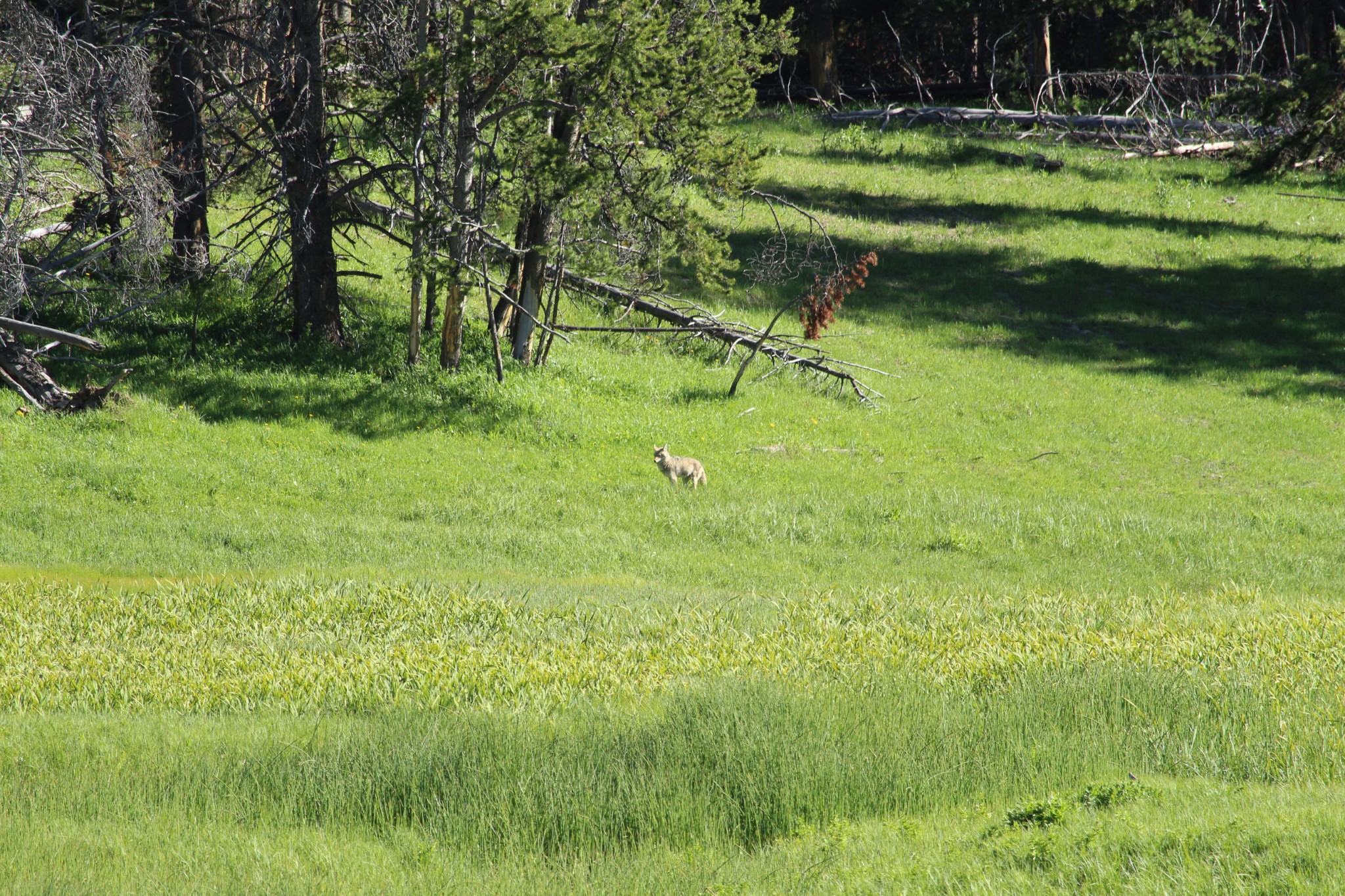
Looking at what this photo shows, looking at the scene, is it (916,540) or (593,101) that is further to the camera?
(593,101)

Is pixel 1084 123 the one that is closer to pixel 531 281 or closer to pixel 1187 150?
pixel 1187 150

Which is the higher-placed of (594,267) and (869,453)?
(594,267)

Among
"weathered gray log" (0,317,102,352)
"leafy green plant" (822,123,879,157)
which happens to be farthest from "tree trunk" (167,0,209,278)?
"leafy green plant" (822,123,879,157)

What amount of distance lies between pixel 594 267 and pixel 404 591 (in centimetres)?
918

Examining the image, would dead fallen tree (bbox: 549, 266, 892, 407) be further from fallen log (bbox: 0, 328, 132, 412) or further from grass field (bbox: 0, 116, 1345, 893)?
fallen log (bbox: 0, 328, 132, 412)

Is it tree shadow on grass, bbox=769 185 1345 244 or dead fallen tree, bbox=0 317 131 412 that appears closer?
dead fallen tree, bbox=0 317 131 412

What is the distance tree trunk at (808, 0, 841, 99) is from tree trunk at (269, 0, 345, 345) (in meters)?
29.1

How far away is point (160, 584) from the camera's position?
31.6 ft

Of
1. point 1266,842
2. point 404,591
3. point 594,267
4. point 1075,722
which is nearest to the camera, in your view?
point 1266,842

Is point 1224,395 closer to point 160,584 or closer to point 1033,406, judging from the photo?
point 1033,406

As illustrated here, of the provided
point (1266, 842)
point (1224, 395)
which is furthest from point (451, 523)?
point (1224, 395)

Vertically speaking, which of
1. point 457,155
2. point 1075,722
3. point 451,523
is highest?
point 457,155

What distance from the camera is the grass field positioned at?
492 centimetres

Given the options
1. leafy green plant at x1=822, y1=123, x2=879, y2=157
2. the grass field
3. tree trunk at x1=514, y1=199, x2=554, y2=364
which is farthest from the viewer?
leafy green plant at x1=822, y1=123, x2=879, y2=157
